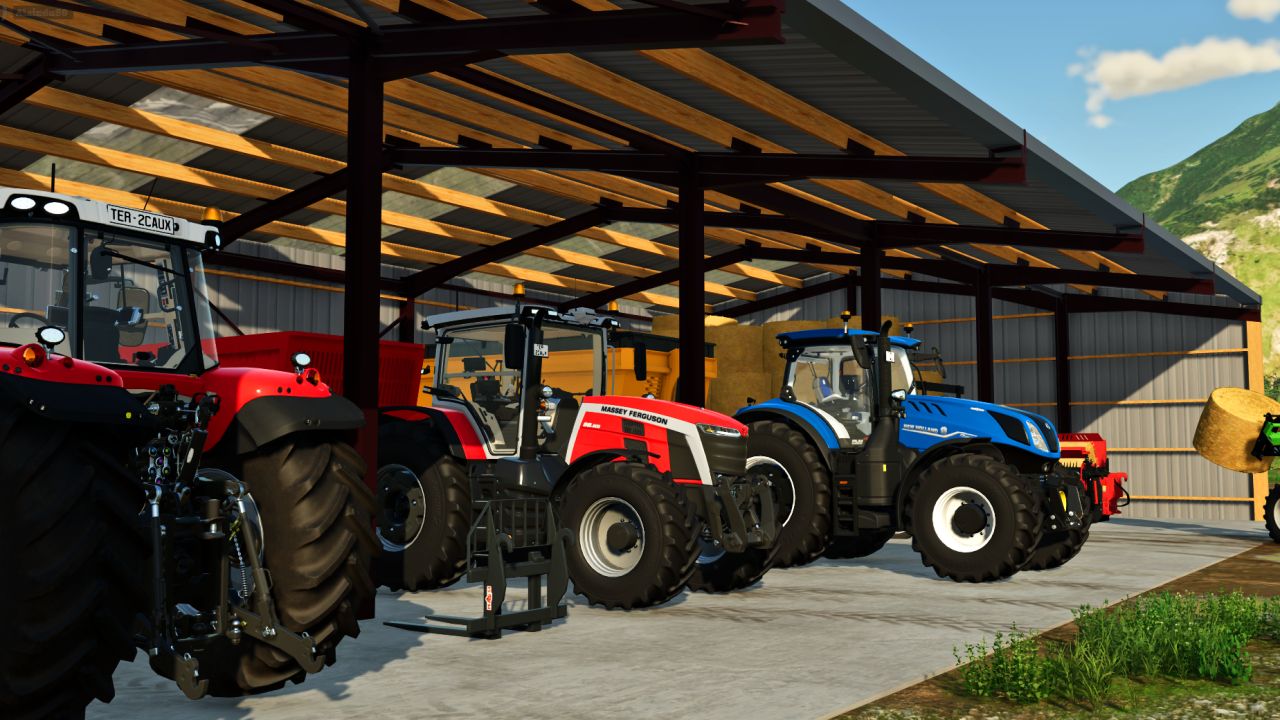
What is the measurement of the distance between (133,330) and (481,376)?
4780 mm

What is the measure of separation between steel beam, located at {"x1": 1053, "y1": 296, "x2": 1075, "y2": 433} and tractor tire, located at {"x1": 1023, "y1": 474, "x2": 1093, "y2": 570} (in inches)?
549

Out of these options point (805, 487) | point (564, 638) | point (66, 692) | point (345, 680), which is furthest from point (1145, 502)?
point (66, 692)

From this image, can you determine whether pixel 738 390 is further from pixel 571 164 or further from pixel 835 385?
pixel 835 385

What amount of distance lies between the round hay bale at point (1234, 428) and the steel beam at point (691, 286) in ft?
26.4

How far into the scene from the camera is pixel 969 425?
11.8m

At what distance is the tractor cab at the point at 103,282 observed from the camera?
5398mm

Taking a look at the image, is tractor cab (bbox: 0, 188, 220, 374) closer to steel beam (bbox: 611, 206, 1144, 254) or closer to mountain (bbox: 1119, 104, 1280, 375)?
steel beam (bbox: 611, 206, 1144, 254)

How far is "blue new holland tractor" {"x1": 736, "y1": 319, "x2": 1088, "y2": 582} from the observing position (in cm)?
1112

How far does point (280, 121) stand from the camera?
47.4 feet

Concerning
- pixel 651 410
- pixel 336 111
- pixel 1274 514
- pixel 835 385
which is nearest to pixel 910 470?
pixel 835 385

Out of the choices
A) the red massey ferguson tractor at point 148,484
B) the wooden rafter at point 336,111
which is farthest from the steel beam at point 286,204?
the red massey ferguson tractor at point 148,484

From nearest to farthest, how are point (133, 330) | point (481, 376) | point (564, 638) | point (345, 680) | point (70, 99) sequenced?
point (133, 330)
point (345, 680)
point (564, 638)
point (481, 376)
point (70, 99)

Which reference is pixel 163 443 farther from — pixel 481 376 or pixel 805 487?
pixel 805 487

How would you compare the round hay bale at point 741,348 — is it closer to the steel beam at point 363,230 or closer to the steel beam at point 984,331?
the steel beam at point 984,331
